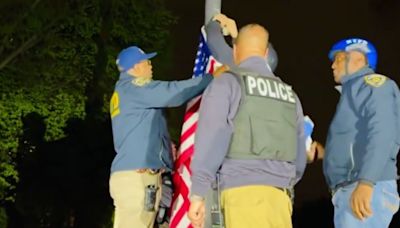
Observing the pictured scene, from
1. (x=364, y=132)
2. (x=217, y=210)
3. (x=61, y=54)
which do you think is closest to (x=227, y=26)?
(x=364, y=132)

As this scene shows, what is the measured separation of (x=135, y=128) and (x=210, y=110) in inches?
70.6

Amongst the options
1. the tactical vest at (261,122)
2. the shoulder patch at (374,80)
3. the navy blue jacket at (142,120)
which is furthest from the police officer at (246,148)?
the navy blue jacket at (142,120)

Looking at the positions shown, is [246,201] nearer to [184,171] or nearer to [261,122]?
[261,122]

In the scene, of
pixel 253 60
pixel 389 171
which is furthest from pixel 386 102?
pixel 253 60

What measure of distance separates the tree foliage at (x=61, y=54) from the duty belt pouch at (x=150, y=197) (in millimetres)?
7430

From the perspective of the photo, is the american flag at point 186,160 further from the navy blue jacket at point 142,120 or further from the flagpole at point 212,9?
the navy blue jacket at point 142,120

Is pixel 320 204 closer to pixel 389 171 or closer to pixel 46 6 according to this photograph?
pixel 46 6

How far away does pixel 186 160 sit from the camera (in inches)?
258

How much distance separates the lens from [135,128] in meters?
5.91

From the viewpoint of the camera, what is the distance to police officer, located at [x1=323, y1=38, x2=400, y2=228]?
4.64 meters

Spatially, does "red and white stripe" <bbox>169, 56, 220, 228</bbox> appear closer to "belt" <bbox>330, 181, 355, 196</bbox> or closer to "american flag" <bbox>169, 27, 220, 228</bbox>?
"american flag" <bbox>169, 27, 220, 228</bbox>

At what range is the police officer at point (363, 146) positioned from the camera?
464cm

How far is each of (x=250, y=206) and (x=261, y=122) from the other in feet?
1.52

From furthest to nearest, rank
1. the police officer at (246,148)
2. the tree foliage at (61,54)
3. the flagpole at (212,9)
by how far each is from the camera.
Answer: the tree foliage at (61,54) < the flagpole at (212,9) < the police officer at (246,148)
